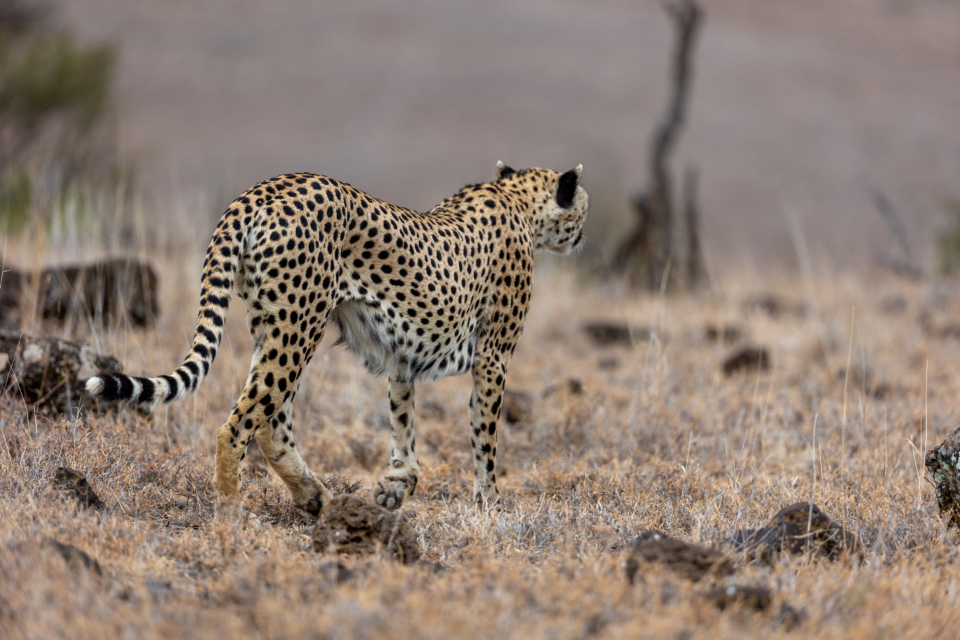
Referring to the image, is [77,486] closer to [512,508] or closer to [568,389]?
[512,508]

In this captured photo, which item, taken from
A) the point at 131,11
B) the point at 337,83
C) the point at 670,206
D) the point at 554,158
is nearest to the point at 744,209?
the point at 554,158

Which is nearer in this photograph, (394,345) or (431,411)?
(394,345)

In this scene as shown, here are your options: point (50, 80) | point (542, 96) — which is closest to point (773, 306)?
point (50, 80)

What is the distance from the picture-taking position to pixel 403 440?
15.4ft

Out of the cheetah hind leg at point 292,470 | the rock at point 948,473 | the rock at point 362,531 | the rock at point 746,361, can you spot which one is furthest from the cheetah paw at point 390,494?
the rock at point 746,361

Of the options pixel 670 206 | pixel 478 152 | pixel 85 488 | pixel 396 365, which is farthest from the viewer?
pixel 478 152

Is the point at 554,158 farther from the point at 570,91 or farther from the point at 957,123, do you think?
the point at 957,123

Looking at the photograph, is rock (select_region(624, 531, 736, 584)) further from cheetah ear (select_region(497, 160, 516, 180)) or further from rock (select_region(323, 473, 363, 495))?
cheetah ear (select_region(497, 160, 516, 180))

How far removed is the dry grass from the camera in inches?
103

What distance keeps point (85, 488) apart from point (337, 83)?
3919 cm

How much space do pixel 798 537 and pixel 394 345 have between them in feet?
6.07

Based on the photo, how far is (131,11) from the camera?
43562 millimetres

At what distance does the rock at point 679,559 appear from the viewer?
2.97 meters

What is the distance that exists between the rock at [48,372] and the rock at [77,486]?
3.29 feet
